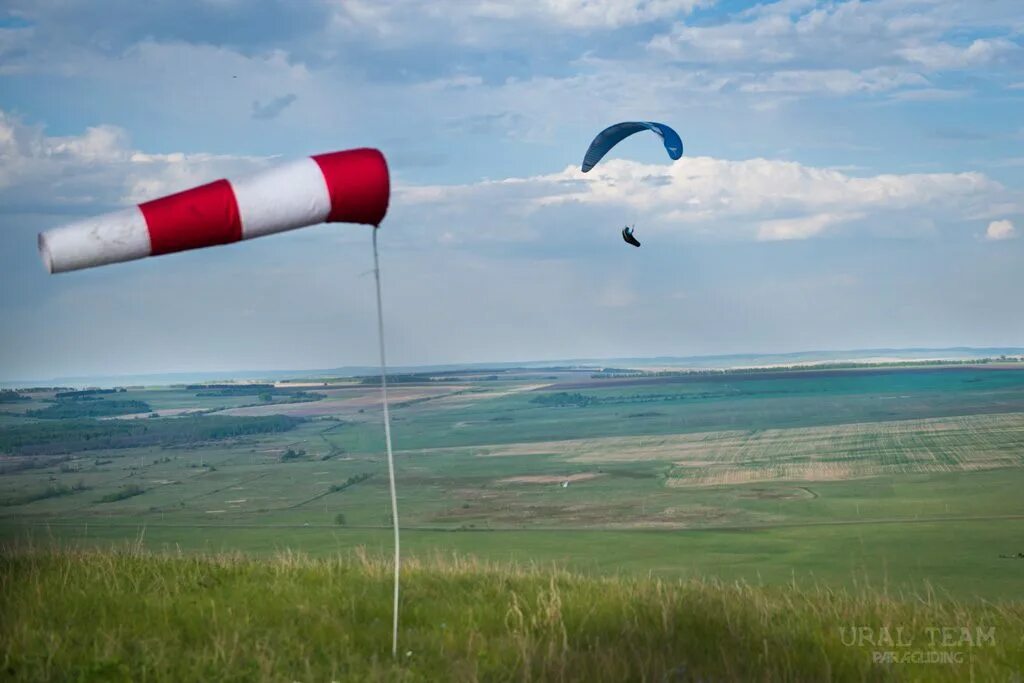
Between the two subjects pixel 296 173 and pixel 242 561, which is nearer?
pixel 296 173

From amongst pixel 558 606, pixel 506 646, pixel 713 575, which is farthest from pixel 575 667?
pixel 713 575

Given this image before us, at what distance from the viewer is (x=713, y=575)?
1392cm

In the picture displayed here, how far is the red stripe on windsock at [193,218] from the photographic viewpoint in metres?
8.28

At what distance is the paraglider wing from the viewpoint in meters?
18.7

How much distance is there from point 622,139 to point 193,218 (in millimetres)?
13810

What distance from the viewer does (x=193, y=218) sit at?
834 centimetres

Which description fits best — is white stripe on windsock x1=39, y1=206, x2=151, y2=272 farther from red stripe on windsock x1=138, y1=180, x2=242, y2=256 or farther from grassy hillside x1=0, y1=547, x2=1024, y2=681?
grassy hillside x1=0, y1=547, x2=1024, y2=681

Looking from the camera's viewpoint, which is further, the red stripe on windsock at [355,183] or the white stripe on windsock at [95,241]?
the red stripe on windsock at [355,183]

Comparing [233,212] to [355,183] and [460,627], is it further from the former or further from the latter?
[460,627]

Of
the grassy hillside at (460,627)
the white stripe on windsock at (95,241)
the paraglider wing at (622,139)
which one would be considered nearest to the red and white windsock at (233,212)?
the white stripe on windsock at (95,241)

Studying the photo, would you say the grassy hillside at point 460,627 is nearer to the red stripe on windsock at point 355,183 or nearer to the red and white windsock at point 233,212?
the red and white windsock at point 233,212

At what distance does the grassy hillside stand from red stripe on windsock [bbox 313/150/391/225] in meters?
3.66

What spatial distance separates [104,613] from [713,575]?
740 cm

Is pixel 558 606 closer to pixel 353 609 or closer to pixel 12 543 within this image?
pixel 353 609
